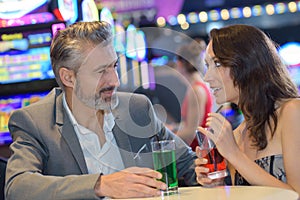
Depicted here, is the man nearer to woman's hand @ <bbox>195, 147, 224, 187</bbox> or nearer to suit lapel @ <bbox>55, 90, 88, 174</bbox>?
suit lapel @ <bbox>55, 90, 88, 174</bbox>

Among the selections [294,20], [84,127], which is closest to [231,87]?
[84,127]

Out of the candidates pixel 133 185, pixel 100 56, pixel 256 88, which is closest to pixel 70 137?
pixel 100 56

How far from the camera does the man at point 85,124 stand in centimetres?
223

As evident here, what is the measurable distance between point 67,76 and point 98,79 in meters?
0.16

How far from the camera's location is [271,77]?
92.7 inches

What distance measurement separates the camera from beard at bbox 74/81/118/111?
90.1 inches

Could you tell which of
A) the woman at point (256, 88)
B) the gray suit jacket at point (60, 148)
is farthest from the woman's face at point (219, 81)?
the gray suit jacket at point (60, 148)

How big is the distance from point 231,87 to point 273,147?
29 cm

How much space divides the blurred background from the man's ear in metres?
0.25

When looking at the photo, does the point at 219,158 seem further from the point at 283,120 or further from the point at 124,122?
the point at 124,122

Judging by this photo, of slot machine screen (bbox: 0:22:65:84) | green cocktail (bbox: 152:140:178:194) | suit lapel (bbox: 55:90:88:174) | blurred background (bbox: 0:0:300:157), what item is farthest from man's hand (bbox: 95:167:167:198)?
slot machine screen (bbox: 0:22:65:84)

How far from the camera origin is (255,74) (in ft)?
7.73

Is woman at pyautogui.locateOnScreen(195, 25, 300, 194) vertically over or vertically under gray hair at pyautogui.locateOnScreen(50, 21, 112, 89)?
under

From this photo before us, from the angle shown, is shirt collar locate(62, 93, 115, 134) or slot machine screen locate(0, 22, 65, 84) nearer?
shirt collar locate(62, 93, 115, 134)
